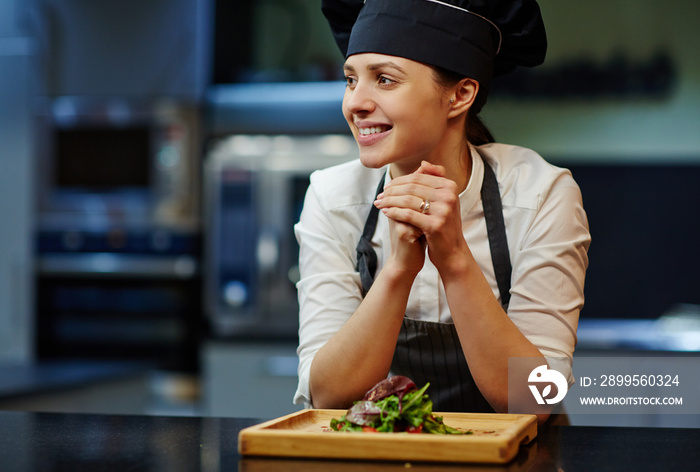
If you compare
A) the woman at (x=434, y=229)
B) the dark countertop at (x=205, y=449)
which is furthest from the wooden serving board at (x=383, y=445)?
the woman at (x=434, y=229)

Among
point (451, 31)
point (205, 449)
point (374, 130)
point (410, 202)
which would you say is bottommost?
point (205, 449)

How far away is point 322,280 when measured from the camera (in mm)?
1324

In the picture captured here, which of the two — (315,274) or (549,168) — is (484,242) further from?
(315,274)

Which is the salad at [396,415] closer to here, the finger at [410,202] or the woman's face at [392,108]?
the finger at [410,202]

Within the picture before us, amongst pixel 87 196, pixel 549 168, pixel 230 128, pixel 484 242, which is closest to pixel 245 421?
pixel 484 242

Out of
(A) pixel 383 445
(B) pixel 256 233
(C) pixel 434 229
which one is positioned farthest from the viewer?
(B) pixel 256 233

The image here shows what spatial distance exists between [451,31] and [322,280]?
1.48 feet

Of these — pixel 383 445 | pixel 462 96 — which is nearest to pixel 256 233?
pixel 462 96

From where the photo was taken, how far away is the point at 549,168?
4.39 feet

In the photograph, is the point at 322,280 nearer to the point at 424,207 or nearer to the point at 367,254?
the point at 367,254

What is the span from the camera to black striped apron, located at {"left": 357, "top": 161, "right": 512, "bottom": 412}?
1.31 m

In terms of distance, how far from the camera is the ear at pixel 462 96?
1294mm

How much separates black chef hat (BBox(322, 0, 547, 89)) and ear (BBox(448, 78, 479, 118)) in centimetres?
2

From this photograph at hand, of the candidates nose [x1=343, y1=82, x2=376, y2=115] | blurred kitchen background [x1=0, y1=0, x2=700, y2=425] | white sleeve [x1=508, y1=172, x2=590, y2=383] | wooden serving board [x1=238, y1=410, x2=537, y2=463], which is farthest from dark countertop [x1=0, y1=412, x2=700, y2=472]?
blurred kitchen background [x1=0, y1=0, x2=700, y2=425]
